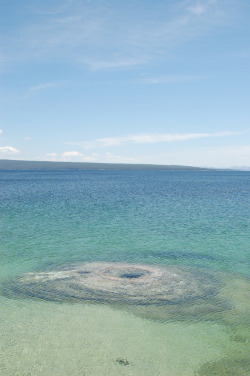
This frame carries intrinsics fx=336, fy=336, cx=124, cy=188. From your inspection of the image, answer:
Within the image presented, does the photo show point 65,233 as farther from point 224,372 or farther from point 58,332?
point 224,372

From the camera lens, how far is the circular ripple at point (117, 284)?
19.2 metres

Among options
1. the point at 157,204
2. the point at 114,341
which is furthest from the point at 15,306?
the point at 157,204

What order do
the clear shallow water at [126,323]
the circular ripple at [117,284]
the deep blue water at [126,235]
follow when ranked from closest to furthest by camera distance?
the clear shallow water at [126,323] < the circular ripple at [117,284] < the deep blue water at [126,235]

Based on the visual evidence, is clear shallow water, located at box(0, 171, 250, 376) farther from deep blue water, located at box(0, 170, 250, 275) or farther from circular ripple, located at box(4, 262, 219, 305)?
circular ripple, located at box(4, 262, 219, 305)

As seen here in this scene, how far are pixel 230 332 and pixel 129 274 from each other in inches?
347

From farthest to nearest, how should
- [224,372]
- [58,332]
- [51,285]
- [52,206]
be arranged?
[52,206], [51,285], [58,332], [224,372]

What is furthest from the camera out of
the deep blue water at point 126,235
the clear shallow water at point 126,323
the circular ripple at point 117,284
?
the deep blue water at point 126,235

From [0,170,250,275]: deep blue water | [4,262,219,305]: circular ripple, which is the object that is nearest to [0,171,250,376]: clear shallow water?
[0,170,250,275]: deep blue water

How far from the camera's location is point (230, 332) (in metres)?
15.8

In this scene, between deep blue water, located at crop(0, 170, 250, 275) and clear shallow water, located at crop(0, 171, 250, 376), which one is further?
deep blue water, located at crop(0, 170, 250, 275)

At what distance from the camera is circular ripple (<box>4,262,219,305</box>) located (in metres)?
19.2

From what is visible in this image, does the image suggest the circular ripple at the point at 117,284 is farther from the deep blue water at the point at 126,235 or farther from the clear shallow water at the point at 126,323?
the deep blue water at the point at 126,235

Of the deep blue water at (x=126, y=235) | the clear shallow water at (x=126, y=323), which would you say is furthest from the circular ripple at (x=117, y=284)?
the deep blue water at (x=126, y=235)

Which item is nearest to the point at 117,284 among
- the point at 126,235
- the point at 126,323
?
the point at 126,323
